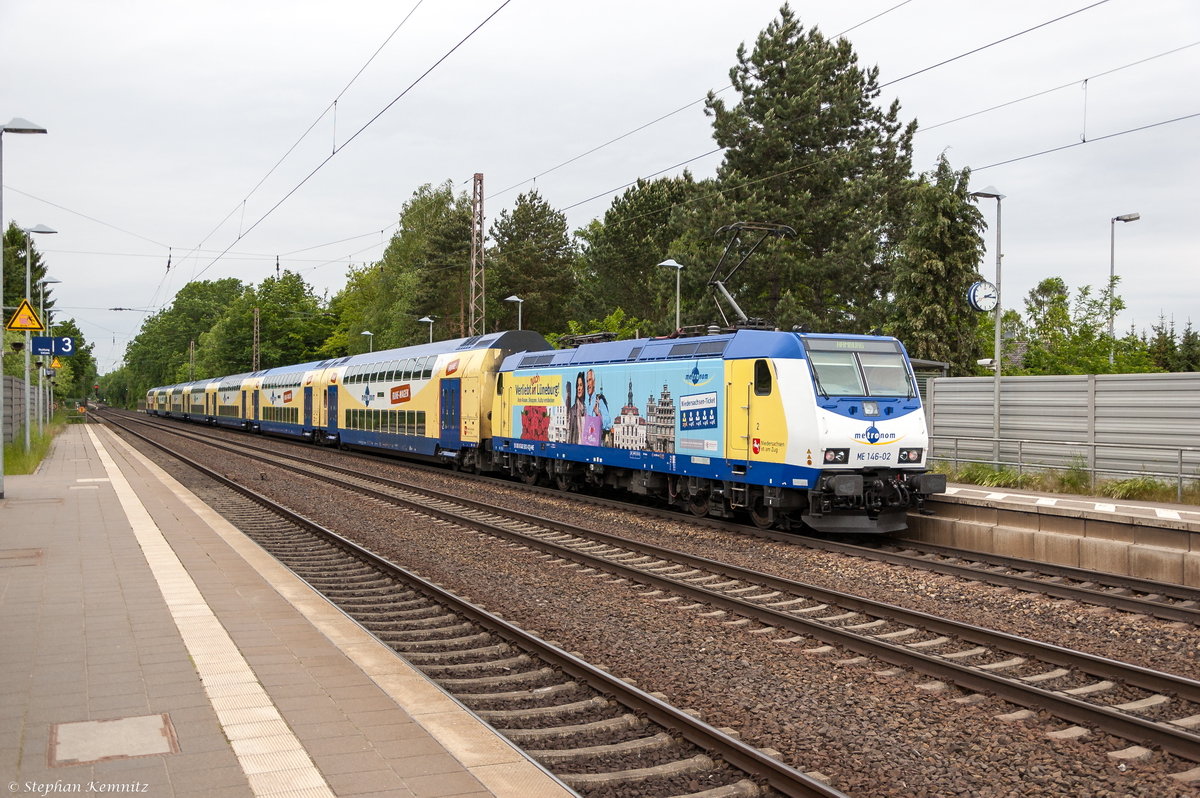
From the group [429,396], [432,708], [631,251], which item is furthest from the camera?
[631,251]

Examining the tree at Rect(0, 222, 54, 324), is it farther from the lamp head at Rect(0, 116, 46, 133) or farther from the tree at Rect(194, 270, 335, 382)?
the lamp head at Rect(0, 116, 46, 133)

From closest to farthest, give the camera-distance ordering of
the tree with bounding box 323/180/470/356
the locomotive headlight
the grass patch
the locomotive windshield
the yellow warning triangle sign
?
the locomotive headlight, the locomotive windshield, the yellow warning triangle sign, the grass patch, the tree with bounding box 323/180/470/356

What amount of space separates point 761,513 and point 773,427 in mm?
1953

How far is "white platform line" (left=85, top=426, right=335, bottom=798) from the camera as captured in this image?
4.36m

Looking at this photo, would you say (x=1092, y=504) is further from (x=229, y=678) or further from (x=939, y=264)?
(x=939, y=264)

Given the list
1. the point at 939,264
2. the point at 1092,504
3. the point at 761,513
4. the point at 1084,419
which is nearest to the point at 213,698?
the point at 761,513

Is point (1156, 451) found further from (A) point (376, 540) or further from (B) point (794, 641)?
(A) point (376, 540)

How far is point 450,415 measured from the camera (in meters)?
25.7

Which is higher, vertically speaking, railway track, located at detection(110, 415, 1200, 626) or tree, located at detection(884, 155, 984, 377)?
tree, located at detection(884, 155, 984, 377)

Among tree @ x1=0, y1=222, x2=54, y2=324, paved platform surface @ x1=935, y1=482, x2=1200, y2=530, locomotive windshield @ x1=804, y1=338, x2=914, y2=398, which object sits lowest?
paved platform surface @ x1=935, y1=482, x2=1200, y2=530

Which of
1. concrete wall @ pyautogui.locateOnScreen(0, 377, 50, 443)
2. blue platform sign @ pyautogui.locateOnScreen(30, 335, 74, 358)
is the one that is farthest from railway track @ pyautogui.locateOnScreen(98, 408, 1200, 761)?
concrete wall @ pyautogui.locateOnScreen(0, 377, 50, 443)

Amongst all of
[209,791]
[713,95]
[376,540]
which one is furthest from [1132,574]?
[713,95]

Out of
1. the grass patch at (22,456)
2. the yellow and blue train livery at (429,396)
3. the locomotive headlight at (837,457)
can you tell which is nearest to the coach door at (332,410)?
the yellow and blue train livery at (429,396)

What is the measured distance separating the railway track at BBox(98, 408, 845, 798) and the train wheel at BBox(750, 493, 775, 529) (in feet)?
20.3
